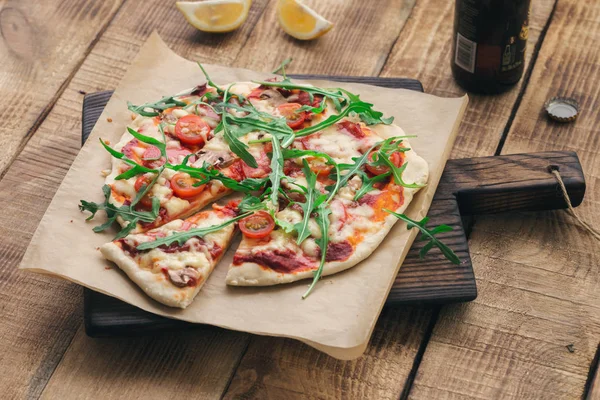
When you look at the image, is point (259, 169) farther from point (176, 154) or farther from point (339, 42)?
point (339, 42)

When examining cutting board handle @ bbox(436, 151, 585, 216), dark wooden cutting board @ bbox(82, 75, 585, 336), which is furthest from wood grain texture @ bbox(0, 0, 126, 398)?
cutting board handle @ bbox(436, 151, 585, 216)

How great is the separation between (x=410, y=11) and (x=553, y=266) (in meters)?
1.76

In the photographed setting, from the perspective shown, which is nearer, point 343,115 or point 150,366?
point 150,366

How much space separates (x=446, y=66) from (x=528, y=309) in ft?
4.91

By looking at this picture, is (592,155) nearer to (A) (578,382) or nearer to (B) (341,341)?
(A) (578,382)

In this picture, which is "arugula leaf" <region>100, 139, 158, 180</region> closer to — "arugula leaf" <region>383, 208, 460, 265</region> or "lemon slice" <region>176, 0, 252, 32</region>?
"arugula leaf" <region>383, 208, 460, 265</region>

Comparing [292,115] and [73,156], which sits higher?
[292,115]

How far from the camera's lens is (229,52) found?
14.6ft

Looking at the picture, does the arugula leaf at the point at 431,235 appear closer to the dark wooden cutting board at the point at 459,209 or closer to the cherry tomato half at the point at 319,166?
the dark wooden cutting board at the point at 459,209

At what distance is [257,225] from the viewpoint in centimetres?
322

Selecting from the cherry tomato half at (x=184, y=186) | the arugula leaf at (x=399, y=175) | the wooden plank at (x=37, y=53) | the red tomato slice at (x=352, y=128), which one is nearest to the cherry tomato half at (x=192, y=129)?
the cherry tomato half at (x=184, y=186)

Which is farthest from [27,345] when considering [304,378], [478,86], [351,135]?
[478,86]

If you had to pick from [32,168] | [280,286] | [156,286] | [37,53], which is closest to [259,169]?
[280,286]

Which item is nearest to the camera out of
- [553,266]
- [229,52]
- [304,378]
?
[304,378]
